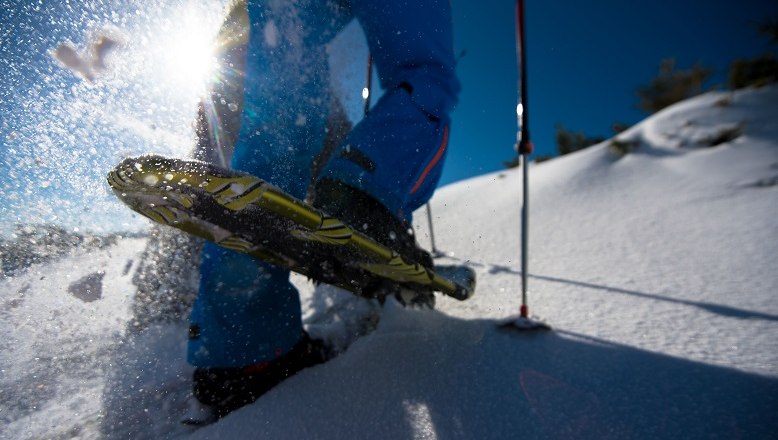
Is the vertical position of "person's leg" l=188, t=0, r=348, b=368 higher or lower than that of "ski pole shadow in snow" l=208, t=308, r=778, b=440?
higher

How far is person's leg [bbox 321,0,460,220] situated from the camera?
0.66 m

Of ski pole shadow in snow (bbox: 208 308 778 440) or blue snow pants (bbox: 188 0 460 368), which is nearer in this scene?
ski pole shadow in snow (bbox: 208 308 778 440)

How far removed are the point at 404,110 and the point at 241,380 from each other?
0.64m

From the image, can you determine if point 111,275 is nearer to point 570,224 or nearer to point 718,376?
point 718,376

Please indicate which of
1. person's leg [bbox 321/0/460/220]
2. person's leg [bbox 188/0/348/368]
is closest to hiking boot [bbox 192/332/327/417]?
person's leg [bbox 188/0/348/368]

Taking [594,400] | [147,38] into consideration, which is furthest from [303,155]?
[594,400]

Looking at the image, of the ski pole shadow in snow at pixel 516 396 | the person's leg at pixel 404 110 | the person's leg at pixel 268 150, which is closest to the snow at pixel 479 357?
the ski pole shadow in snow at pixel 516 396

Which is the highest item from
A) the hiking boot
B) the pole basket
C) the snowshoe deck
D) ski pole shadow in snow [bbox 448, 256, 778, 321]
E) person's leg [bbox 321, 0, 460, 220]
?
person's leg [bbox 321, 0, 460, 220]

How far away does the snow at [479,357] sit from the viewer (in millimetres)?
512

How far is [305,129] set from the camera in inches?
32.1

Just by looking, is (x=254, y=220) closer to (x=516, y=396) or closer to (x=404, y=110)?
(x=404, y=110)

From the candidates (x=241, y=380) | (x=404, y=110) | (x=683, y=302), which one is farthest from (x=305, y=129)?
(x=683, y=302)

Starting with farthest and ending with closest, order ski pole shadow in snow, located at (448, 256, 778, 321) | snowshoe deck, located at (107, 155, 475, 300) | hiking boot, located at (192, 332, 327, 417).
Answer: ski pole shadow in snow, located at (448, 256, 778, 321) < hiking boot, located at (192, 332, 327, 417) < snowshoe deck, located at (107, 155, 475, 300)

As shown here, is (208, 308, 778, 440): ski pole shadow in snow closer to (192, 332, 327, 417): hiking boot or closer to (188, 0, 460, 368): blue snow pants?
(192, 332, 327, 417): hiking boot
